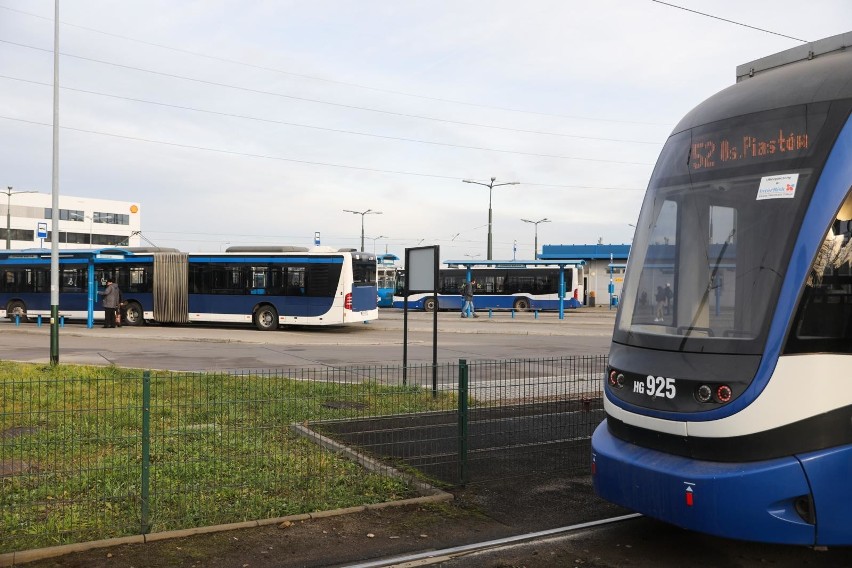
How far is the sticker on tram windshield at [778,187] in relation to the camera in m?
5.12

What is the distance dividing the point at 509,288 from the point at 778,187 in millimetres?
42156

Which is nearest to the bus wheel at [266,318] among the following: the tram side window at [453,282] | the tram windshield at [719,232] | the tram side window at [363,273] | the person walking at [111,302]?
the tram side window at [363,273]

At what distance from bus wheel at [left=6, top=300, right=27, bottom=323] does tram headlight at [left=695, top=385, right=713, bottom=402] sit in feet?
107

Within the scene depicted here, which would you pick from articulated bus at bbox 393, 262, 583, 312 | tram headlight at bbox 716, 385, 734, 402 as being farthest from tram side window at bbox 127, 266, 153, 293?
tram headlight at bbox 716, 385, 734, 402

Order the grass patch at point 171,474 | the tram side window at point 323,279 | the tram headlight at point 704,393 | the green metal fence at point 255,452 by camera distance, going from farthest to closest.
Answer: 1. the tram side window at point 323,279
2. the green metal fence at point 255,452
3. the grass patch at point 171,474
4. the tram headlight at point 704,393

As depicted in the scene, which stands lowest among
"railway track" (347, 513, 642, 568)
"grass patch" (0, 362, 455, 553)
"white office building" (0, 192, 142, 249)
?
"railway track" (347, 513, 642, 568)

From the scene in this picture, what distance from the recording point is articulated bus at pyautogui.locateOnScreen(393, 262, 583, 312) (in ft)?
153

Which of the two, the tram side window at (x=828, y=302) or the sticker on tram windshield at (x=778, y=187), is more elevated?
the sticker on tram windshield at (x=778, y=187)

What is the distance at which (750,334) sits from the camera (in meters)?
4.99

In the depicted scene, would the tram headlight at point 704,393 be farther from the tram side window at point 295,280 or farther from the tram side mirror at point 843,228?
the tram side window at point 295,280

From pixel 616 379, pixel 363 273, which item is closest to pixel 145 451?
pixel 616 379

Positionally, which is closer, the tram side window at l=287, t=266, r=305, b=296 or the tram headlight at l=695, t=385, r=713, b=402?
the tram headlight at l=695, t=385, r=713, b=402

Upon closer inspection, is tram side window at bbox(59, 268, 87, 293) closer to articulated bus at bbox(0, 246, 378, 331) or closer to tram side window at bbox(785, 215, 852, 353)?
articulated bus at bbox(0, 246, 378, 331)

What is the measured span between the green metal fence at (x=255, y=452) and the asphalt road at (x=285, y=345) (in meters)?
5.45
